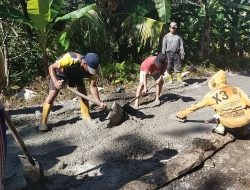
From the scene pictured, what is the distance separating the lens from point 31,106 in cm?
833

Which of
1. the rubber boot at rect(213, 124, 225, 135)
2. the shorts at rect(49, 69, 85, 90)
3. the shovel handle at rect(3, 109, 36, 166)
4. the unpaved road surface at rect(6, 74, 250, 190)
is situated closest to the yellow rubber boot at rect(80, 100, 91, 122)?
the unpaved road surface at rect(6, 74, 250, 190)

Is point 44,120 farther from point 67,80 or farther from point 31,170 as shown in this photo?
point 31,170

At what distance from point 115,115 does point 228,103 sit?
190 cm

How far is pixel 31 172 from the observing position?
4.79 m

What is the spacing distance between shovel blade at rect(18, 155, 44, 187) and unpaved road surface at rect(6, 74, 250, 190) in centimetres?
15

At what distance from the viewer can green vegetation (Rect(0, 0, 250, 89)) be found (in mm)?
9008

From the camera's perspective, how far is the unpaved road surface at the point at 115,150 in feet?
16.7

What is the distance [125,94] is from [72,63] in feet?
8.32

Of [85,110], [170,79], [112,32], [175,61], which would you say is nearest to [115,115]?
[85,110]

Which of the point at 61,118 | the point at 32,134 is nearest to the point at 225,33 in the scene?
the point at 61,118

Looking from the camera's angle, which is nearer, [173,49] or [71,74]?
[71,74]

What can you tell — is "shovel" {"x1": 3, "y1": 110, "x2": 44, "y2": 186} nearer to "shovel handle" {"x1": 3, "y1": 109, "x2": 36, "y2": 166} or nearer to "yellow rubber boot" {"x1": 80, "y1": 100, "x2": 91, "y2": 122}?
"shovel handle" {"x1": 3, "y1": 109, "x2": 36, "y2": 166}

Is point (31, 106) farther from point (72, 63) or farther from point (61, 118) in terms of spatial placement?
point (72, 63)

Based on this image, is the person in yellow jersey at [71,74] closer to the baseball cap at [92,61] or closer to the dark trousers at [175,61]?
the baseball cap at [92,61]
